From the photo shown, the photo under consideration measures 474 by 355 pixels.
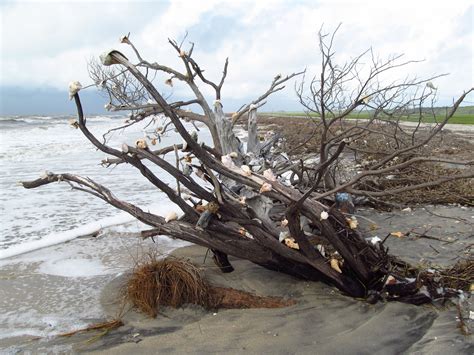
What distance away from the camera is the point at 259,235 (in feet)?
11.9

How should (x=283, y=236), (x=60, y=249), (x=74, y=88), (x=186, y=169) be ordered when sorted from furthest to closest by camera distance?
(x=60, y=249) < (x=283, y=236) < (x=186, y=169) < (x=74, y=88)

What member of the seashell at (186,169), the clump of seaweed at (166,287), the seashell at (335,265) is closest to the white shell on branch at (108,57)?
the seashell at (186,169)

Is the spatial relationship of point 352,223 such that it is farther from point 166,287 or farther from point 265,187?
point 166,287

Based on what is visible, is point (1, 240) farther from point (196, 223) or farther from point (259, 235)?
point (259, 235)

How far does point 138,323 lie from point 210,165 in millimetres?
1474

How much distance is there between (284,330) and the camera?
127 inches

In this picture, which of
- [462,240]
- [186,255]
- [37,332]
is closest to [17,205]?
[186,255]

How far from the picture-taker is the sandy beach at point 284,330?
116 inches

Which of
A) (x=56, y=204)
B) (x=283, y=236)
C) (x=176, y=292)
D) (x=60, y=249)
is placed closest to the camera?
(x=283, y=236)

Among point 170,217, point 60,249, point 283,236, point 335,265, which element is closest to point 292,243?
point 283,236

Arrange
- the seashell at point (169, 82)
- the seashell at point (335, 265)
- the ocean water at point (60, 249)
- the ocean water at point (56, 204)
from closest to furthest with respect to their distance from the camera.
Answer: the seashell at point (335, 265) < the ocean water at point (60, 249) < the seashell at point (169, 82) < the ocean water at point (56, 204)

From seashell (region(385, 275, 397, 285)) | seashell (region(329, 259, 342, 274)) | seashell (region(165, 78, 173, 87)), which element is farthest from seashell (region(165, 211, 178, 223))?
seashell (region(165, 78, 173, 87))

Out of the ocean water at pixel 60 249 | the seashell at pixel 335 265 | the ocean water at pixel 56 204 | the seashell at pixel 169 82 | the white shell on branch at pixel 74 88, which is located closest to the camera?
the white shell on branch at pixel 74 88

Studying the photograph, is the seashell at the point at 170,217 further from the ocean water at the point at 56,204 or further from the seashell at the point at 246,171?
the ocean water at the point at 56,204
